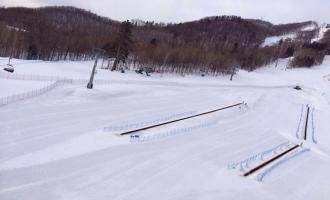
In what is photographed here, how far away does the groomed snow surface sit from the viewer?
2283cm

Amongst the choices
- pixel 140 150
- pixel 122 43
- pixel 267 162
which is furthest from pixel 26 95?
pixel 122 43

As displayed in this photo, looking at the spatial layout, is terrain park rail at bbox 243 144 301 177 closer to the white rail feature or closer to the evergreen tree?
the white rail feature

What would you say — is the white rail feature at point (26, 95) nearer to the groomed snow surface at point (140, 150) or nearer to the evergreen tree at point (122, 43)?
the groomed snow surface at point (140, 150)

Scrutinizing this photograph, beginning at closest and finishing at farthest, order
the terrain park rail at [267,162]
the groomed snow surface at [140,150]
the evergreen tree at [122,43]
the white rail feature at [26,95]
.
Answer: the groomed snow surface at [140,150]
the terrain park rail at [267,162]
the white rail feature at [26,95]
the evergreen tree at [122,43]

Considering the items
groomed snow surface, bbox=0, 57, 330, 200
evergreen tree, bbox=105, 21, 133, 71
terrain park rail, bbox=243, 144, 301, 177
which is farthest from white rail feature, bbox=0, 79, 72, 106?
evergreen tree, bbox=105, 21, 133, 71

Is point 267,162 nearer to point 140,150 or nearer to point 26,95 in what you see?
point 140,150

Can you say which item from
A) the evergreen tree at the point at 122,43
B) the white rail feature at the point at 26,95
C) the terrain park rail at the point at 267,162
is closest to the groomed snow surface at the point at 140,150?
the terrain park rail at the point at 267,162

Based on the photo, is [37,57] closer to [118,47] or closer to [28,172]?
[118,47]

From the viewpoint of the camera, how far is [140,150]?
1195 inches

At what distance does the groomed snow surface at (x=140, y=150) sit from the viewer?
22828mm

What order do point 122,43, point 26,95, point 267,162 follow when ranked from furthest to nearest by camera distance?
point 122,43, point 26,95, point 267,162

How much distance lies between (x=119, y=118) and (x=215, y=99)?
30.7m

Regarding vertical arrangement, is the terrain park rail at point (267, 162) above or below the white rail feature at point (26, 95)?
below

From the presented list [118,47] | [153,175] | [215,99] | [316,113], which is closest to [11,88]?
[153,175]
